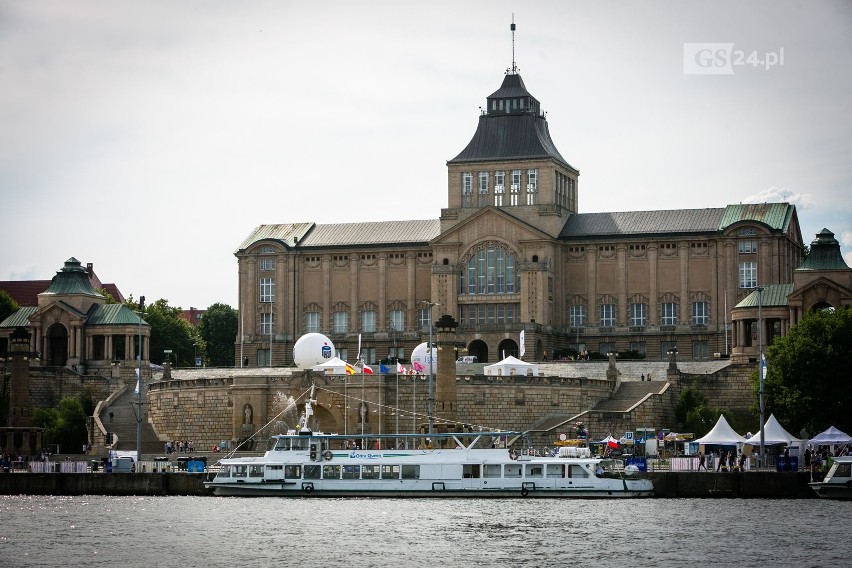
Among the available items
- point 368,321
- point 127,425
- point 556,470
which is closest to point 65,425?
point 127,425

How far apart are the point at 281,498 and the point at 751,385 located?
1718 inches

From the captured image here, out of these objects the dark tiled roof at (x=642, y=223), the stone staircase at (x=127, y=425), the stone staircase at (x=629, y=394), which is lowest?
the stone staircase at (x=127, y=425)

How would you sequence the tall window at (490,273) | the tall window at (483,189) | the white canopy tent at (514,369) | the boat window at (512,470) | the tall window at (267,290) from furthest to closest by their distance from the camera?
the tall window at (267,290) → the tall window at (483,189) → the tall window at (490,273) → the white canopy tent at (514,369) → the boat window at (512,470)

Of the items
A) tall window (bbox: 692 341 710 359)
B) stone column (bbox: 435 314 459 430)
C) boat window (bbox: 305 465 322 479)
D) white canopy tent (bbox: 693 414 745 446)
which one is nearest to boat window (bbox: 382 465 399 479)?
boat window (bbox: 305 465 322 479)

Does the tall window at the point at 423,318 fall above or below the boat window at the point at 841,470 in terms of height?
above

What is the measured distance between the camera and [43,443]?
145 m

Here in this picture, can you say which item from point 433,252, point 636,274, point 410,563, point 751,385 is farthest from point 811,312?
point 410,563

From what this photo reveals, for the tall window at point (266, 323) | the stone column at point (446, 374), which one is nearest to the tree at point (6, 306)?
the tall window at point (266, 323)

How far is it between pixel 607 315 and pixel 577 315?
281 cm

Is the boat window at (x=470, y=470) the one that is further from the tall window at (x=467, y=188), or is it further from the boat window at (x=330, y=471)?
the tall window at (x=467, y=188)

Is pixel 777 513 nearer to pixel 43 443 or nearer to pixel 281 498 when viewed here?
pixel 281 498

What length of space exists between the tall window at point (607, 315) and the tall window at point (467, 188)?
50.8 ft

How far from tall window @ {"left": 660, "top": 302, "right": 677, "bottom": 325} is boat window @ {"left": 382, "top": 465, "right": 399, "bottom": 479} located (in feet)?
199

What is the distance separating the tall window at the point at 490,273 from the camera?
17188 cm
